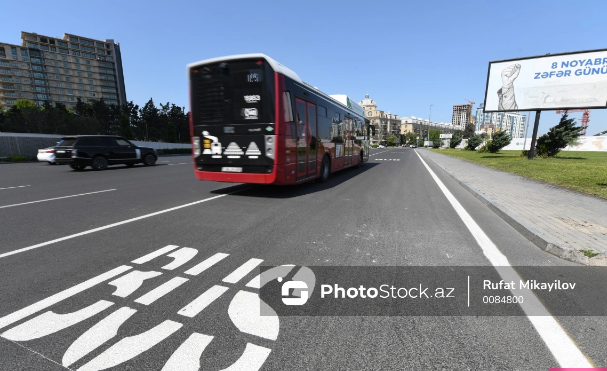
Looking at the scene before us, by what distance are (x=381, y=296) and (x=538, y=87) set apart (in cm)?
2569

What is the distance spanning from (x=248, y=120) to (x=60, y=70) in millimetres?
144181

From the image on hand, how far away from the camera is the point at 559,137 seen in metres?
21.2

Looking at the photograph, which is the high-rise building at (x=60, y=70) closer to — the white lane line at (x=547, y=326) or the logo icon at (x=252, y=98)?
the logo icon at (x=252, y=98)

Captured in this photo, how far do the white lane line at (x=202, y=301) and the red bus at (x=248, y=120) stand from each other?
14.1 feet

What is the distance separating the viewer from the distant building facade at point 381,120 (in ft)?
495

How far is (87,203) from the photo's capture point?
6.34 metres

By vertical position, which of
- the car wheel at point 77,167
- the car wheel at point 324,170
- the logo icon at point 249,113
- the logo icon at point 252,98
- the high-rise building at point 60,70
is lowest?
the car wheel at point 77,167

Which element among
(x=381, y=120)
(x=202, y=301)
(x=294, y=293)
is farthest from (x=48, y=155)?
(x=381, y=120)

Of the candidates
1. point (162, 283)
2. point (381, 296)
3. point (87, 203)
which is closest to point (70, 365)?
point (162, 283)

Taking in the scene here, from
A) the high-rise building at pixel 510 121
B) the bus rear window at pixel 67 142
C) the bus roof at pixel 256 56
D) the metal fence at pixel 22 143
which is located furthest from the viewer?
the high-rise building at pixel 510 121

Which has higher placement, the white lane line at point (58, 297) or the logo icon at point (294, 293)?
the white lane line at point (58, 297)

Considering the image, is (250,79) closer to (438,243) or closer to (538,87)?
(438,243)

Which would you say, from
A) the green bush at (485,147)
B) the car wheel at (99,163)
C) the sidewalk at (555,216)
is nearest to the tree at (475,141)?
the green bush at (485,147)

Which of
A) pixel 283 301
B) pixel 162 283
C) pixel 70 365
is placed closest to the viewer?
pixel 70 365
